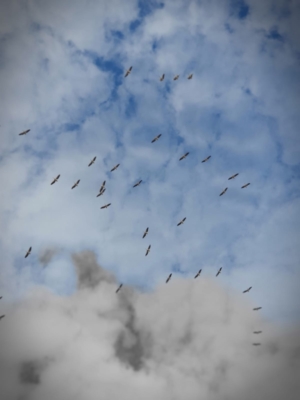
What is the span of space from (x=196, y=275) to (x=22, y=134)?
50.2 metres

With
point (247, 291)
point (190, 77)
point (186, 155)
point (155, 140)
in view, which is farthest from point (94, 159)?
point (247, 291)

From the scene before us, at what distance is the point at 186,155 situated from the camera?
74.4 m

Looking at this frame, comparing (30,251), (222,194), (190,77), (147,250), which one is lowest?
(147,250)

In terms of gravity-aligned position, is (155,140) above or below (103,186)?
above

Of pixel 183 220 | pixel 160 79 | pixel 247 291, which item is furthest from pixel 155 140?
pixel 247 291

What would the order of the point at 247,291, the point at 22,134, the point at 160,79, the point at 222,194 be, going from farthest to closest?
the point at 247,291 → the point at 222,194 → the point at 160,79 → the point at 22,134

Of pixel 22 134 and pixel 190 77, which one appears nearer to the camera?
pixel 22 134

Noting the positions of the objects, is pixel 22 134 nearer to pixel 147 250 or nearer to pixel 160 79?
pixel 160 79

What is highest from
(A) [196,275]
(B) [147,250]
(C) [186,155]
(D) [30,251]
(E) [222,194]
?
(C) [186,155]

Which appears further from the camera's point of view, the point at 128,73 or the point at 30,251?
the point at 128,73

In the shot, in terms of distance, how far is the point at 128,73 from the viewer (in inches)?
2928

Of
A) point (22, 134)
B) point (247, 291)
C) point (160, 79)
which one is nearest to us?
point (22, 134)

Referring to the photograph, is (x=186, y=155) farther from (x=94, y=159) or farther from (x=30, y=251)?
(x=30, y=251)

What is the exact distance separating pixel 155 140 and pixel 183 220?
19.6m
